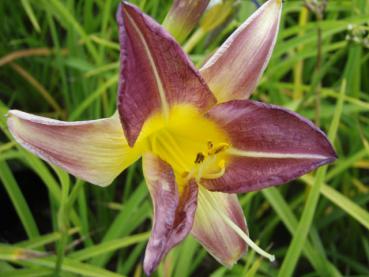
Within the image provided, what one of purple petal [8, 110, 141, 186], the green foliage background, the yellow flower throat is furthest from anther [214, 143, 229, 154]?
the green foliage background

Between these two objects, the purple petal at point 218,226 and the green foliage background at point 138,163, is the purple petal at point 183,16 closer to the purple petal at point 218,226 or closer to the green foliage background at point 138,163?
the purple petal at point 218,226

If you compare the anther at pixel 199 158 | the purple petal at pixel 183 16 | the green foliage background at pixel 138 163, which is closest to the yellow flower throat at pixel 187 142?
the anther at pixel 199 158

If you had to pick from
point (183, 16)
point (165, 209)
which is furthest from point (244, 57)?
point (165, 209)

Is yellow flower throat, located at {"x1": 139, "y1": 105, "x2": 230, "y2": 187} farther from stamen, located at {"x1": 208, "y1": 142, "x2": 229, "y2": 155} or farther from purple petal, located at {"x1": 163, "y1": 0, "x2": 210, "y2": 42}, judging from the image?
purple petal, located at {"x1": 163, "y1": 0, "x2": 210, "y2": 42}

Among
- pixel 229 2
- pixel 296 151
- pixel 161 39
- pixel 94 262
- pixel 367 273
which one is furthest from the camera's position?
pixel 367 273

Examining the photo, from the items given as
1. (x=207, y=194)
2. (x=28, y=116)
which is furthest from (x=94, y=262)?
(x=28, y=116)

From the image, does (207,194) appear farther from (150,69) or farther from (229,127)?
(150,69)
